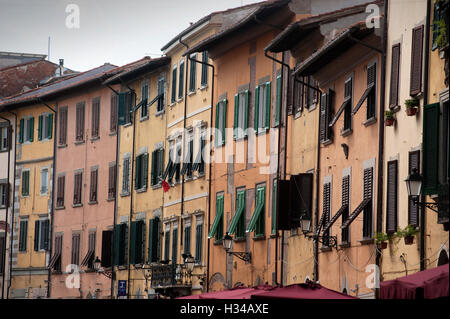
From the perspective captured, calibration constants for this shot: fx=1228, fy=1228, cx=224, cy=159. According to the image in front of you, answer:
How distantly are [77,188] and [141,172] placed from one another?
5.97 metres

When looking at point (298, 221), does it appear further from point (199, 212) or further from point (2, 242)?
point (2, 242)

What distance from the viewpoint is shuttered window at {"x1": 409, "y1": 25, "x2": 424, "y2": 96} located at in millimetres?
23000

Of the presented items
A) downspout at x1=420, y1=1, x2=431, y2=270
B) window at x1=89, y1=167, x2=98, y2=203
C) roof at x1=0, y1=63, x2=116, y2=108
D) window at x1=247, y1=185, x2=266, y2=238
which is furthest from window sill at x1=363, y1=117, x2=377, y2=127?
window at x1=89, y1=167, x2=98, y2=203

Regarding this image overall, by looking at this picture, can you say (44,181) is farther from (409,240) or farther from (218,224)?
(409,240)

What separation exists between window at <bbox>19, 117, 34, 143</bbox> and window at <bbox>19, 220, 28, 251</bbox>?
3827 mm

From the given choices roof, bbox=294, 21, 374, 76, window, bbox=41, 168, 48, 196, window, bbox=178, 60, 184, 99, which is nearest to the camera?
roof, bbox=294, 21, 374, 76

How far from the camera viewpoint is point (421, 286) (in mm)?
17109

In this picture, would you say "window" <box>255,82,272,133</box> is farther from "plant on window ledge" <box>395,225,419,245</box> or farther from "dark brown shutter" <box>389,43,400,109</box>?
"plant on window ledge" <box>395,225,419,245</box>

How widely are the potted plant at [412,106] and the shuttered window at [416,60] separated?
0.47ft

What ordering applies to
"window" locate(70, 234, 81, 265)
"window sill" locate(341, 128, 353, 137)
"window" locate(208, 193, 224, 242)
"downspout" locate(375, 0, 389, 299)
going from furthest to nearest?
"window" locate(70, 234, 81, 265), "window" locate(208, 193, 224, 242), "window sill" locate(341, 128, 353, 137), "downspout" locate(375, 0, 389, 299)

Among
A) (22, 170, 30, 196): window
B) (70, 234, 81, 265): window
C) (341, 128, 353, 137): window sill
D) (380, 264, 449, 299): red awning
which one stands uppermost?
(22, 170, 30, 196): window

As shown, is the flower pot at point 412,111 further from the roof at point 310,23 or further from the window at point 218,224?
the window at point 218,224

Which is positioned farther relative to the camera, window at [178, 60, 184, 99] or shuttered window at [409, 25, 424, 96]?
window at [178, 60, 184, 99]

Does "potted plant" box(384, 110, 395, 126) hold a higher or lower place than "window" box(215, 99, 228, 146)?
lower
